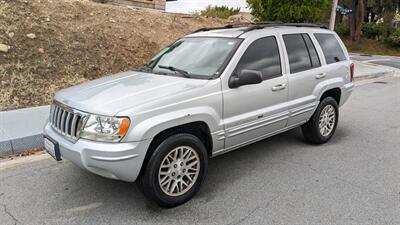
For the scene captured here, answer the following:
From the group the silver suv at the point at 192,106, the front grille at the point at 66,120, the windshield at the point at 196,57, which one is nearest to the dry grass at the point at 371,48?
the silver suv at the point at 192,106

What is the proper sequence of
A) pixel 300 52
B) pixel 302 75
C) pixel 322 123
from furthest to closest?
pixel 322 123 < pixel 300 52 < pixel 302 75

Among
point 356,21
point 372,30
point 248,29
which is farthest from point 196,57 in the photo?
Answer: point 372,30

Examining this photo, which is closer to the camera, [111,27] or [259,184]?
[259,184]

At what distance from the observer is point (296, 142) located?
5.52 m

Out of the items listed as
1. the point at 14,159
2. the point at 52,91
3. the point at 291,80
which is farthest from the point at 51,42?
the point at 291,80

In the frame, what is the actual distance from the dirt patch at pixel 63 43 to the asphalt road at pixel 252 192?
132 inches

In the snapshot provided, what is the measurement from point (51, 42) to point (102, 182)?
5.88m

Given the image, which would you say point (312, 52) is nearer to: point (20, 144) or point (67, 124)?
point (67, 124)

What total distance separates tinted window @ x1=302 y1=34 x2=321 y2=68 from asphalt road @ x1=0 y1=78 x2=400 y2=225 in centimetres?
120

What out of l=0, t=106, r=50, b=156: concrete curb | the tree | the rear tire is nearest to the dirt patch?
l=0, t=106, r=50, b=156: concrete curb

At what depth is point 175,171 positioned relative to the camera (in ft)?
11.7

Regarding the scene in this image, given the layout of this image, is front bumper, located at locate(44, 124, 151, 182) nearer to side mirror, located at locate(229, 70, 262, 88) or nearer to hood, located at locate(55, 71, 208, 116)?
hood, located at locate(55, 71, 208, 116)

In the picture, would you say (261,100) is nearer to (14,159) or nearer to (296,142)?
(296,142)

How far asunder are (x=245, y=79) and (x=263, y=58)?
662 mm
